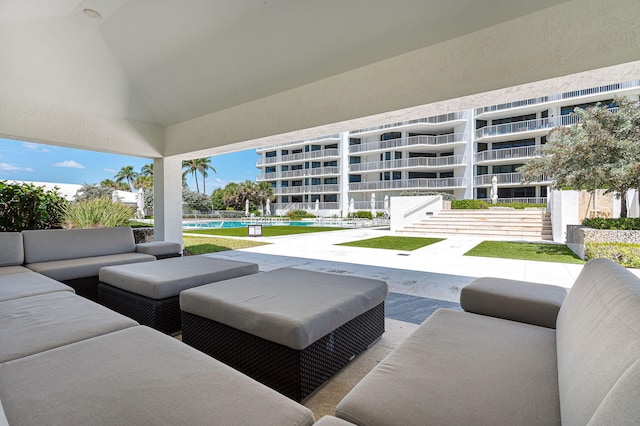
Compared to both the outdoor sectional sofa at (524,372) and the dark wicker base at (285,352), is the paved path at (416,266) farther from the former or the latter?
the outdoor sectional sofa at (524,372)

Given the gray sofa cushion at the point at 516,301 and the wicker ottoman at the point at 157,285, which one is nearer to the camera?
the gray sofa cushion at the point at 516,301

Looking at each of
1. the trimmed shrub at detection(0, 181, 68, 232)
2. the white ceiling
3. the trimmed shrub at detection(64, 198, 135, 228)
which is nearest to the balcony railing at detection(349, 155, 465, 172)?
the white ceiling

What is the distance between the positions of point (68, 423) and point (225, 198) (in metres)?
29.3

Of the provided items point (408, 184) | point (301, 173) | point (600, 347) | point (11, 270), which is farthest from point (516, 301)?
point (301, 173)

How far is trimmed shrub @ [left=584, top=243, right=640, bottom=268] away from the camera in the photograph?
5273 millimetres

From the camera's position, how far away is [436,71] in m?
3.30

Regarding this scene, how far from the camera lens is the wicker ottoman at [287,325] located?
1750 mm

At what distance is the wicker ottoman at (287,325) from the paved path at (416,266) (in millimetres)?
1799

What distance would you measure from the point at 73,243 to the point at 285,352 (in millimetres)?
3543

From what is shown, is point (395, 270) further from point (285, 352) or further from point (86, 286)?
point (86, 286)

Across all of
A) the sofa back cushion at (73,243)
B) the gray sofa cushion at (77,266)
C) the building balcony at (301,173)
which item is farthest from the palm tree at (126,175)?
the gray sofa cushion at (77,266)

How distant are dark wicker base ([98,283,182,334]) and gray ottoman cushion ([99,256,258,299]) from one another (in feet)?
0.15

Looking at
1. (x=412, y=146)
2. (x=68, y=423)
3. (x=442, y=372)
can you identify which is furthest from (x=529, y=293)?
(x=412, y=146)

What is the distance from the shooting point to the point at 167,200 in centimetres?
654
